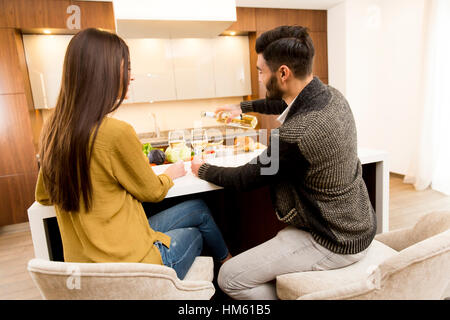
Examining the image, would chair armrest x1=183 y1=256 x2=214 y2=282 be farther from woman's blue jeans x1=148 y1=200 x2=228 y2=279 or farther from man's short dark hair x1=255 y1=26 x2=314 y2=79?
man's short dark hair x1=255 y1=26 x2=314 y2=79

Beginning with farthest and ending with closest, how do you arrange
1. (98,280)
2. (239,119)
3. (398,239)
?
1. (239,119)
2. (398,239)
3. (98,280)

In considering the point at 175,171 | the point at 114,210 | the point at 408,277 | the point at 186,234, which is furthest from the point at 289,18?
the point at 408,277

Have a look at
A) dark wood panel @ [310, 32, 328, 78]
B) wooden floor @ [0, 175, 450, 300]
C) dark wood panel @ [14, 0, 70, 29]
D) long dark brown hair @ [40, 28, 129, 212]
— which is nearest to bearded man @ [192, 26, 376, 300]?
long dark brown hair @ [40, 28, 129, 212]

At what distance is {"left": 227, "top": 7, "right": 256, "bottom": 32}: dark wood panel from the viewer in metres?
3.63

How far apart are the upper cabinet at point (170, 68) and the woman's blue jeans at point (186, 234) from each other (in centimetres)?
281

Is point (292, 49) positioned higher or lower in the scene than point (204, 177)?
higher

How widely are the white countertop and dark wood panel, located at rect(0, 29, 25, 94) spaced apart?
2.45 m

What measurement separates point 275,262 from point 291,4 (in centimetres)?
364

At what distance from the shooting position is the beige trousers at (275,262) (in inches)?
37.7

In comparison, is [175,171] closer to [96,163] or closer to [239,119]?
[96,163]

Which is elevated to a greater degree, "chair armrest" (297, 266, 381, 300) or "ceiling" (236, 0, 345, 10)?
"ceiling" (236, 0, 345, 10)

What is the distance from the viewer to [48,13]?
9.84 feet
